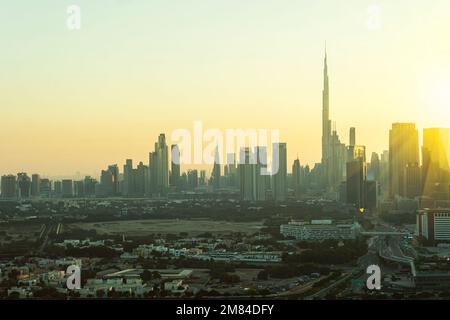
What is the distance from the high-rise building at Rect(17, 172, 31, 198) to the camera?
20.7 meters

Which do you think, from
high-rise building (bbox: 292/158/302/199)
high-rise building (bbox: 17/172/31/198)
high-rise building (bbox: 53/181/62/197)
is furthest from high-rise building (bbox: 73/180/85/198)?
high-rise building (bbox: 292/158/302/199)

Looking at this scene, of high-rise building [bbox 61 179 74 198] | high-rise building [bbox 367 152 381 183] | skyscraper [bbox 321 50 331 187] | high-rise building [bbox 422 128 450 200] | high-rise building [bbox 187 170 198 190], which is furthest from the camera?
high-rise building [bbox 61 179 74 198]

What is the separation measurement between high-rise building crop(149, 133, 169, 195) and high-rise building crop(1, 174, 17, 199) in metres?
3.95

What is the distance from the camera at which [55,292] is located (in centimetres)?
473

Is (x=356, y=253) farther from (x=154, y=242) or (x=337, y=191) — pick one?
(x=337, y=191)

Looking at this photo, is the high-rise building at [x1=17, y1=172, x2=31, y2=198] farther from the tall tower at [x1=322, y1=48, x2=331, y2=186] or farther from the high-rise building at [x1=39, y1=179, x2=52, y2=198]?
the tall tower at [x1=322, y1=48, x2=331, y2=186]

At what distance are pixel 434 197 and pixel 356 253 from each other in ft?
25.0

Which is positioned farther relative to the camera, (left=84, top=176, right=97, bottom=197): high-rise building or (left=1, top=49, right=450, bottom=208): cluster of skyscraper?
(left=84, top=176, right=97, bottom=197): high-rise building

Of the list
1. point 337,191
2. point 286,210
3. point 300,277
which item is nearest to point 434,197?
point 286,210

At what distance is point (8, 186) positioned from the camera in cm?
2045

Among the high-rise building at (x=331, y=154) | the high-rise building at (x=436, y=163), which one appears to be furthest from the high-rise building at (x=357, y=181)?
the high-rise building at (x=331, y=154)

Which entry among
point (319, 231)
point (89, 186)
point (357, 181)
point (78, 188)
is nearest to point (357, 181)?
point (357, 181)

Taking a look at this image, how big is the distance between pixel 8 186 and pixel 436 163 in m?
11.8

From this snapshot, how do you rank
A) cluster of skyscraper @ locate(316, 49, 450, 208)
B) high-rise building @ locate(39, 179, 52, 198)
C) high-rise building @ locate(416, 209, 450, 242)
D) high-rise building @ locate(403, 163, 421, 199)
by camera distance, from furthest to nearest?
high-rise building @ locate(39, 179, 52, 198), high-rise building @ locate(403, 163, 421, 199), cluster of skyscraper @ locate(316, 49, 450, 208), high-rise building @ locate(416, 209, 450, 242)
